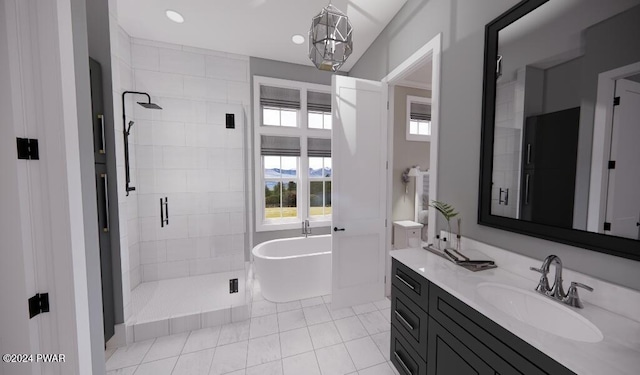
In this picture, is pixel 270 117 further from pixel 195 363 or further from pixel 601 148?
pixel 601 148

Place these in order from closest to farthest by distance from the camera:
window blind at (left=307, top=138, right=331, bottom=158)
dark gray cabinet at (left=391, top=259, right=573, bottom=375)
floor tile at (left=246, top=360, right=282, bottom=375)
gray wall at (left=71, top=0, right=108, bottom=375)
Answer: dark gray cabinet at (left=391, top=259, right=573, bottom=375)
gray wall at (left=71, top=0, right=108, bottom=375)
floor tile at (left=246, top=360, right=282, bottom=375)
window blind at (left=307, top=138, right=331, bottom=158)

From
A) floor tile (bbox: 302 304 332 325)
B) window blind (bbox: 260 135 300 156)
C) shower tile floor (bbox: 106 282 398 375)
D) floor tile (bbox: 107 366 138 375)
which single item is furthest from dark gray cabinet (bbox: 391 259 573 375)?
window blind (bbox: 260 135 300 156)

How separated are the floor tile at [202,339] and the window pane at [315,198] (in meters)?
1.97

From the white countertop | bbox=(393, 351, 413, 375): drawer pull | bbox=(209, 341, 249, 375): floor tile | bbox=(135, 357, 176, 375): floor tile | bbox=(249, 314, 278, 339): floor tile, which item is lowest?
bbox=(249, 314, 278, 339): floor tile

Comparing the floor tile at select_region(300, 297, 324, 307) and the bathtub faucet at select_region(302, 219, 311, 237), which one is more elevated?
the bathtub faucet at select_region(302, 219, 311, 237)

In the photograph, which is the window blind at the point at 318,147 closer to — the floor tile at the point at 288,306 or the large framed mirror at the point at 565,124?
the floor tile at the point at 288,306

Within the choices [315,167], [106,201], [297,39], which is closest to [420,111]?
[315,167]

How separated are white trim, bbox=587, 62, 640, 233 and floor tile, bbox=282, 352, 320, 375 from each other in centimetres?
187

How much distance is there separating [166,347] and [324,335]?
1378 millimetres

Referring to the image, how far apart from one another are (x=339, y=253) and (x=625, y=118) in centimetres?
210

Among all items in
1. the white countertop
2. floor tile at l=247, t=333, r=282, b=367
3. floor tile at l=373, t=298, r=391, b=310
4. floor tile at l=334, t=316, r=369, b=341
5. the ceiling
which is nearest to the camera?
the white countertop

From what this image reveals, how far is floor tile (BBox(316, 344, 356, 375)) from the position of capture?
1687 millimetres

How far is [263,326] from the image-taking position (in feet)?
7.22

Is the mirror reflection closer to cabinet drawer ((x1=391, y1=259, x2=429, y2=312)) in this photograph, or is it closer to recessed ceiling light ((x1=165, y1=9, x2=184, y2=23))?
cabinet drawer ((x1=391, y1=259, x2=429, y2=312))
